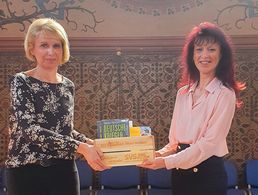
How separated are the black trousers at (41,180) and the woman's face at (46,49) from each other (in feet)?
1.88

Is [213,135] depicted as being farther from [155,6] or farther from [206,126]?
[155,6]

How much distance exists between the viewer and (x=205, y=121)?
2.59m

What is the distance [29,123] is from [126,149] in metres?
0.59

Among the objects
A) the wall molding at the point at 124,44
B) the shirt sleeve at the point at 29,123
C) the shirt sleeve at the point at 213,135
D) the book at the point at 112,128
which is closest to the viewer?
the shirt sleeve at the point at 29,123

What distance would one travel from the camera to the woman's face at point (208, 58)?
2639mm

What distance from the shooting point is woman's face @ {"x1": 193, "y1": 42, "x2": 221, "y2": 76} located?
104 inches

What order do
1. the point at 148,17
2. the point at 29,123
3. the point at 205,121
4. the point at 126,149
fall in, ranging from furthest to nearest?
1. the point at 148,17
2. the point at 126,149
3. the point at 205,121
4. the point at 29,123

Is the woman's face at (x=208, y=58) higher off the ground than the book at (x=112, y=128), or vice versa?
the woman's face at (x=208, y=58)

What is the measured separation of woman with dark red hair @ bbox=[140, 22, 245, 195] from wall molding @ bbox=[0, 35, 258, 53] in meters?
3.18

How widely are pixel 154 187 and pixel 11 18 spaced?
2804 millimetres

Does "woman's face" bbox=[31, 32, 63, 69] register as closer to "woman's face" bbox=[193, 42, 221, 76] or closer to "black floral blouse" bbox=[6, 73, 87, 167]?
"black floral blouse" bbox=[6, 73, 87, 167]

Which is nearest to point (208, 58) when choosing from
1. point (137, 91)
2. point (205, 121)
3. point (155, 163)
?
point (205, 121)

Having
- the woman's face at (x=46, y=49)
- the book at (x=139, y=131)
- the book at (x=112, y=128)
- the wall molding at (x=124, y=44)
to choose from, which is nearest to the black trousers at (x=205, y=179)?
the book at (x=139, y=131)

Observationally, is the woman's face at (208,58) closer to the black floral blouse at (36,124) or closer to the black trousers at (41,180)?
the black floral blouse at (36,124)
